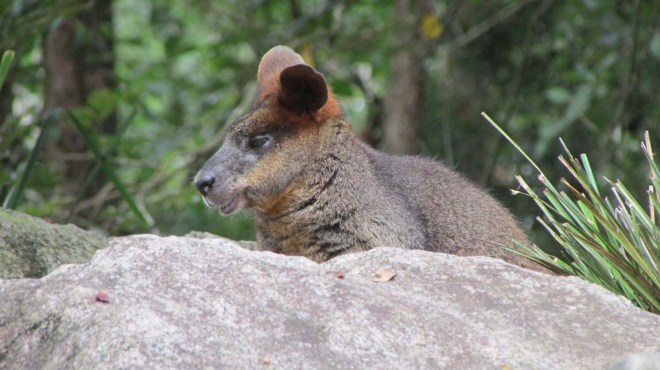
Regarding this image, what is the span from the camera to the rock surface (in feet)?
14.4

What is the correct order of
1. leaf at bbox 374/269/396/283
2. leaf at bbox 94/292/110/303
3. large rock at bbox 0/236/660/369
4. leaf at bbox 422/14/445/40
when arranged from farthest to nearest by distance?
leaf at bbox 422/14/445/40 → leaf at bbox 374/269/396/283 → leaf at bbox 94/292/110/303 → large rock at bbox 0/236/660/369

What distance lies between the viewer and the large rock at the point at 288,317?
277 centimetres

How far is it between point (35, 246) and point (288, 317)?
1.98 metres

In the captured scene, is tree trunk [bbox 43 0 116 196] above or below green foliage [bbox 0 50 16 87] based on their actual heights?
below

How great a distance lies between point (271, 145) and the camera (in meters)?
5.61

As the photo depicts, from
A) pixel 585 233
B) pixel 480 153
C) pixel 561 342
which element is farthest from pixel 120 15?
pixel 561 342

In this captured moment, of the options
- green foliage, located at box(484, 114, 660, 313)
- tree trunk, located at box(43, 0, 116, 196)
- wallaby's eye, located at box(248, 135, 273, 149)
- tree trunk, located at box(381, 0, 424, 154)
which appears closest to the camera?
green foliage, located at box(484, 114, 660, 313)

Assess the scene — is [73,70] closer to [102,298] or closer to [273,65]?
[273,65]

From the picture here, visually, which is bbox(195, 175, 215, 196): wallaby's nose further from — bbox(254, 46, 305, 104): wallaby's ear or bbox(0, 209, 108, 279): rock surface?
bbox(0, 209, 108, 279): rock surface

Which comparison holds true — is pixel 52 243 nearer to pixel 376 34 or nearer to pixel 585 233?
pixel 585 233

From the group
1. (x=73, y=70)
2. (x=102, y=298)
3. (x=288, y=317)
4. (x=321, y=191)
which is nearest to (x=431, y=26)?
(x=73, y=70)

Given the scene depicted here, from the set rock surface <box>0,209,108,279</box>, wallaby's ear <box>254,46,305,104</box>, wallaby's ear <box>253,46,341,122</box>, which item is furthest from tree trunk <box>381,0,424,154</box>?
rock surface <box>0,209,108,279</box>

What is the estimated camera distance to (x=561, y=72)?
10.8 m

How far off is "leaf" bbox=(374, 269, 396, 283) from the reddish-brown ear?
2.07 m
